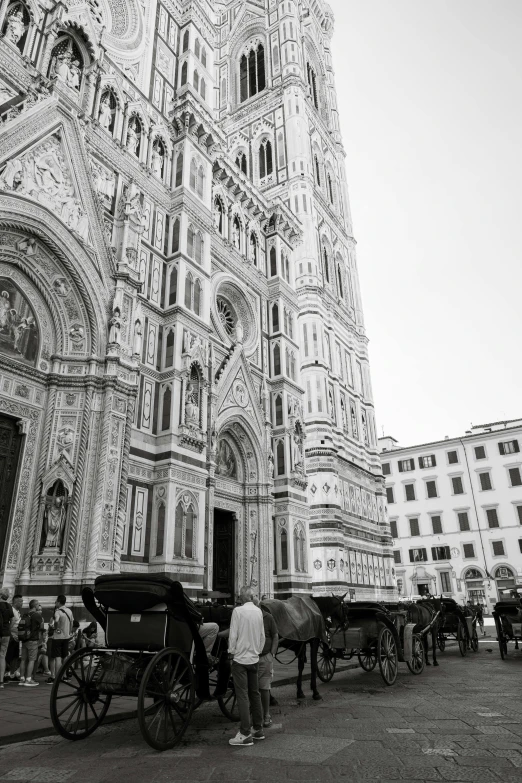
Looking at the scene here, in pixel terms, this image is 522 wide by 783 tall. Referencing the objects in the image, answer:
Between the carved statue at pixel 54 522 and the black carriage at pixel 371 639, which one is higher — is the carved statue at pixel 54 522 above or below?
above

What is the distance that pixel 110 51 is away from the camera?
18.1 metres

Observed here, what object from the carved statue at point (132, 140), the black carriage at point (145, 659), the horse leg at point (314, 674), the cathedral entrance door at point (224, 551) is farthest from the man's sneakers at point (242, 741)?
the carved statue at point (132, 140)

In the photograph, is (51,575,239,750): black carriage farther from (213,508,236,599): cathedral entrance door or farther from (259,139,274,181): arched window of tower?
(259,139,274,181): arched window of tower

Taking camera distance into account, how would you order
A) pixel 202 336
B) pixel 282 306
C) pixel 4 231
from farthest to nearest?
1. pixel 282 306
2. pixel 202 336
3. pixel 4 231

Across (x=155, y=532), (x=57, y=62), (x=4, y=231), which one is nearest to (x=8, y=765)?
(x=155, y=532)

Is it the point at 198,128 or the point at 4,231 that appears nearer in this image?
the point at 4,231

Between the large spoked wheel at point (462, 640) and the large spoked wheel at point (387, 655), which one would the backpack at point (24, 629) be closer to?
the large spoked wheel at point (387, 655)

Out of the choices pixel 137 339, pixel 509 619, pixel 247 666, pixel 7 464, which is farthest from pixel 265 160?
pixel 247 666

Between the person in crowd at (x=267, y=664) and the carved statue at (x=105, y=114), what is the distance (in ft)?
51.2

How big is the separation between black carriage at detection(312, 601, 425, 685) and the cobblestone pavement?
54.5 inches

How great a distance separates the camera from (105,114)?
1662 centimetres

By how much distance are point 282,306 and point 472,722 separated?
1881 centimetres

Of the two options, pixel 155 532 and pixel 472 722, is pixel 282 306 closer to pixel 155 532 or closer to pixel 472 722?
pixel 155 532

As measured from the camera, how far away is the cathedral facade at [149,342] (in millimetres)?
12164
